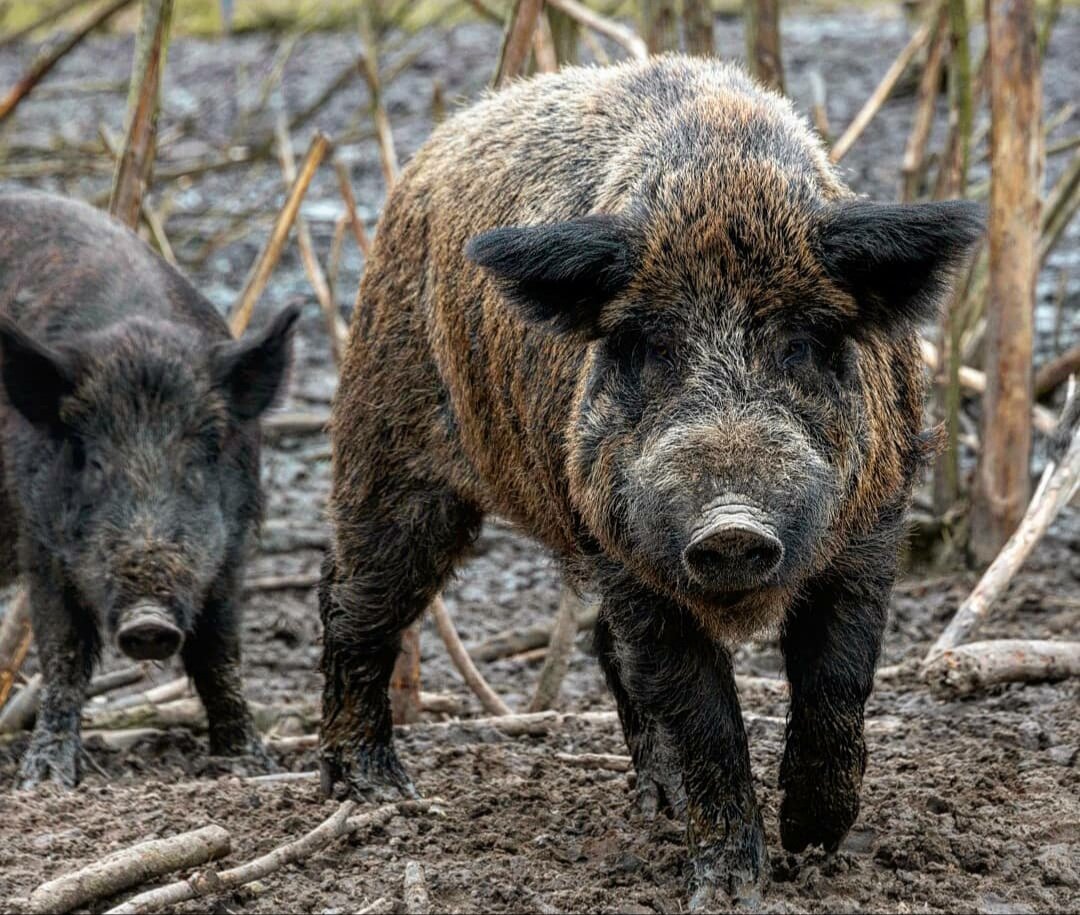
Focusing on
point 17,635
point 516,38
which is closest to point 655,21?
point 516,38

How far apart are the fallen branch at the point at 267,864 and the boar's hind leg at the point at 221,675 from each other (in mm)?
1771

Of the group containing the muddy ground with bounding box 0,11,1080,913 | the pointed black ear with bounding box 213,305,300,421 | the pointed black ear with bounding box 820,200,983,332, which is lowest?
the muddy ground with bounding box 0,11,1080,913

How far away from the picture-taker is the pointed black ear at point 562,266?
14.4 feet

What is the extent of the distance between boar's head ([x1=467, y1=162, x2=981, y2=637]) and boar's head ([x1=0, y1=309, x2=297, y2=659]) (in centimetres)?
273

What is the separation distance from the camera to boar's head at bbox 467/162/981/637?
4.21 metres

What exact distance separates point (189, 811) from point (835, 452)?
2388 millimetres

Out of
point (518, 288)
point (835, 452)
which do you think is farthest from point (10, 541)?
point (835, 452)

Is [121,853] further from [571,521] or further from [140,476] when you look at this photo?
[140,476]

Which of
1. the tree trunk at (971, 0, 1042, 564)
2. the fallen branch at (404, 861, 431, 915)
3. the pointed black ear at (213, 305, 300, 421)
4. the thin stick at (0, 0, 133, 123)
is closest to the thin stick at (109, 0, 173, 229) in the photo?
the thin stick at (0, 0, 133, 123)

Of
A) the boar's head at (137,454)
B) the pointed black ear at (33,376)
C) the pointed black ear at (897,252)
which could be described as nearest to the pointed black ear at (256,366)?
the boar's head at (137,454)

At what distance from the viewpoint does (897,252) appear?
4.35 m

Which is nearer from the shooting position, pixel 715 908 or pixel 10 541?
pixel 715 908

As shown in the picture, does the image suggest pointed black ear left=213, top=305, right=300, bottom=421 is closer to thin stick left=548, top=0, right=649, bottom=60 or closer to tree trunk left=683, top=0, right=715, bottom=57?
thin stick left=548, top=0, right=649, bottom=60

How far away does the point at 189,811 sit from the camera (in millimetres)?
5488
